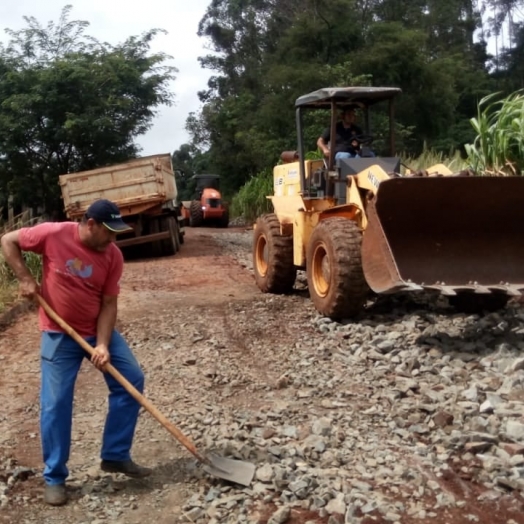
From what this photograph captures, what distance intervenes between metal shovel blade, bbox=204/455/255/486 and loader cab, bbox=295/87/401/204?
178 inches

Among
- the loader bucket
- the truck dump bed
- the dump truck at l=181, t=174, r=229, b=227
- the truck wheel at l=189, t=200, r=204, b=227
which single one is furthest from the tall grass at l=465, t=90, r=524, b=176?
the truck wheel at l=189, t=200, r=204, b=227

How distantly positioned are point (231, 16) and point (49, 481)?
37.1 m

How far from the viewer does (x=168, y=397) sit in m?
5.96

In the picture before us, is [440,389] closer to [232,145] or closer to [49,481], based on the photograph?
[49,481]

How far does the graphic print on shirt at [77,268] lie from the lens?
4.30m

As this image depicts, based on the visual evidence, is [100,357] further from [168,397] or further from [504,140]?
[504,140]

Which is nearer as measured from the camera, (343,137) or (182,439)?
(182,439)

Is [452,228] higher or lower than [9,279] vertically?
higher

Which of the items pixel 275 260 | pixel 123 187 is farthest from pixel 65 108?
→ pixel 275 260

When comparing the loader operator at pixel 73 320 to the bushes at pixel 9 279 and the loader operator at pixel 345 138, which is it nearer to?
the loader operator at pixel 345 138

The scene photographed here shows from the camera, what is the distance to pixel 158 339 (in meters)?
7.75

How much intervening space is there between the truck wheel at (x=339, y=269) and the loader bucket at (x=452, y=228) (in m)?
0.44

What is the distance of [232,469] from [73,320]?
3.83 feet

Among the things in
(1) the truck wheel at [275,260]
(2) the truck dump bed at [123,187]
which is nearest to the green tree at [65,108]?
(2) the truck dump bed at [123,187]
